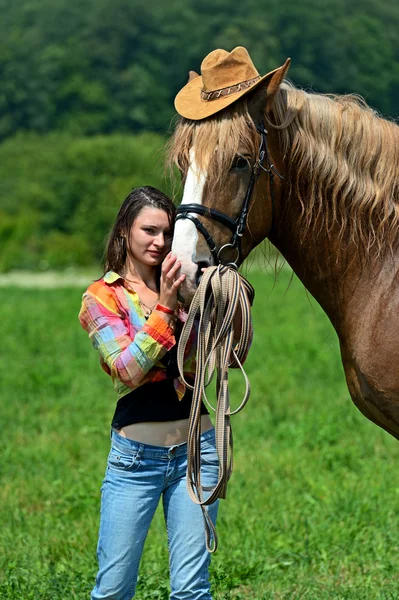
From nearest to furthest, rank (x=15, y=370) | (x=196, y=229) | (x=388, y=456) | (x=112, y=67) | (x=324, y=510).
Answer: (x=196, y=229)
(x=324, y=510)
(x=388, y=456)
(x=15, y=370)
(x=112, y=67)

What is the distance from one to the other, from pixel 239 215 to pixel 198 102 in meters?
0.41

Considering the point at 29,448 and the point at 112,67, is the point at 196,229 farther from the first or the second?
the point at 112,67

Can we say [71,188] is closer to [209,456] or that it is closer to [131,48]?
[131,48]

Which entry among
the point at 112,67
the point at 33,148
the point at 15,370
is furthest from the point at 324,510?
the point at 112,67

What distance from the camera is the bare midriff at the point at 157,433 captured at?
2.81 m

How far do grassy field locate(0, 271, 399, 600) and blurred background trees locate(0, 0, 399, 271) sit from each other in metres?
34.0

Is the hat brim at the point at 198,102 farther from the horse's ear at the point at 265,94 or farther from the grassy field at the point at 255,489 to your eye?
the grassy field at the point at 255,489

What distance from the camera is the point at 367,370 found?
2.79 m

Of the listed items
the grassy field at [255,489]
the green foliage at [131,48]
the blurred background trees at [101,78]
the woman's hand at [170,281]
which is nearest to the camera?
the woman's hand at [170,281]

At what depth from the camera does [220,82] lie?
8.94ft

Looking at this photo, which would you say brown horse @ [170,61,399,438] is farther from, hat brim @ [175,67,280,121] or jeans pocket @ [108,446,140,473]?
jeans pocket @ [108,446,140,473]

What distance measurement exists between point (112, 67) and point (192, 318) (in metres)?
74.8

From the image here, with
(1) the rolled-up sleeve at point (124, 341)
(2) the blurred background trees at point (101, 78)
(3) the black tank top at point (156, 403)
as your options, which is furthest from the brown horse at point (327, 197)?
(2) the blurred background trees at point (101, 78)

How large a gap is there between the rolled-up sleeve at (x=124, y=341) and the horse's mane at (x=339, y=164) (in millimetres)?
576
